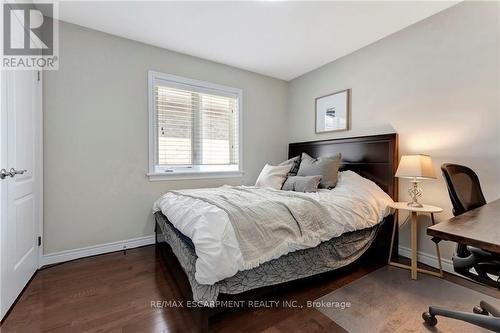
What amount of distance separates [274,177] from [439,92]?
1900mm

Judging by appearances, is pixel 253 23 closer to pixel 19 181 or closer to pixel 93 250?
pixel 19 181

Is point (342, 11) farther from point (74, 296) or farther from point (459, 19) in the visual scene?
point (74, 296)

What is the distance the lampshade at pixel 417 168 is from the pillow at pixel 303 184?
785 millimetres

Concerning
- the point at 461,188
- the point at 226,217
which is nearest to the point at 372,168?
the point at 461,188

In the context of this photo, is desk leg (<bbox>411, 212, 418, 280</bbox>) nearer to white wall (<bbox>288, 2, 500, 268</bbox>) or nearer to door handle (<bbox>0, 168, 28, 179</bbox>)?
white wall (<bbox>288, 2, 500, 268</bbox>)

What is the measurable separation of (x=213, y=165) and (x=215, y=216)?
1962mm

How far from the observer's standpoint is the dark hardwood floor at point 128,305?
1418 mm

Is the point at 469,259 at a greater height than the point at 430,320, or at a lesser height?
greater

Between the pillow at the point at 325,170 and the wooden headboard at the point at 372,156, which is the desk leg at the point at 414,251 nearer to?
the wooden headboard at the point at 372,156

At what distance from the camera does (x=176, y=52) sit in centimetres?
300

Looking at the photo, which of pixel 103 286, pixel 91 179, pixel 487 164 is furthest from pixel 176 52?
pixel 487 164

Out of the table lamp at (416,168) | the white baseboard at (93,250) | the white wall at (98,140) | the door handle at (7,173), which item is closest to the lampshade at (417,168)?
the table lamp at (416,168)

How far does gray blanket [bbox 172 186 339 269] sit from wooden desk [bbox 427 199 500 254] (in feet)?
2.89

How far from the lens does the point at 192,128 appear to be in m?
3.17
